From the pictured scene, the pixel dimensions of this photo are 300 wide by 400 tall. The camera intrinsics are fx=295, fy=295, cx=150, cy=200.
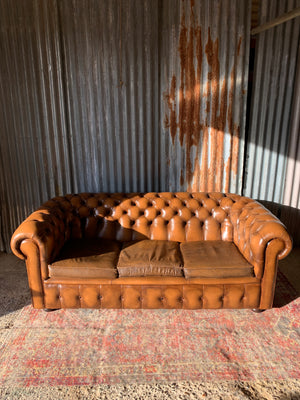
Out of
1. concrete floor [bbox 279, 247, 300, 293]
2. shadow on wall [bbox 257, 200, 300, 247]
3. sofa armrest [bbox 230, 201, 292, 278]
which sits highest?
sofa armrest [bbox 230, 201, 292, 278]

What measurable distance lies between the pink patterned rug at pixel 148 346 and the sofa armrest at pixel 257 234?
50 centimetres

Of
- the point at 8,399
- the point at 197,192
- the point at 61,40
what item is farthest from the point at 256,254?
the point at 61,40

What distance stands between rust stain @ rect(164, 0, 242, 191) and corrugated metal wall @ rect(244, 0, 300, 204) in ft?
0.96

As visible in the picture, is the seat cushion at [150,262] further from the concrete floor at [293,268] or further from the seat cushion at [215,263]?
the concrete floor at [293,268]

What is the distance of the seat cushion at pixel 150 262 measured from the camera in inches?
101

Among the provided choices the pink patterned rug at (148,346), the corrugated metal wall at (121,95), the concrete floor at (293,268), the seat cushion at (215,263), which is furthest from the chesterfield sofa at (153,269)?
the corrugated metal wall at (121,95)

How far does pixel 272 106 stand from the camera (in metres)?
3.52

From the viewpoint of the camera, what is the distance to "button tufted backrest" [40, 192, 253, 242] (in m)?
3.14

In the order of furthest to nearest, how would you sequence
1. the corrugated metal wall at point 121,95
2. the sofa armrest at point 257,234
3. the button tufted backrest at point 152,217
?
1. the corrugated metal wall at point 121,95
2. the button tufted backrest at point 152,217
3. the sofa armrest at point 257,234

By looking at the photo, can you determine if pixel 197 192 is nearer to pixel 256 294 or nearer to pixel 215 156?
pixel 215 156

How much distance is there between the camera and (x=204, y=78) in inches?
132

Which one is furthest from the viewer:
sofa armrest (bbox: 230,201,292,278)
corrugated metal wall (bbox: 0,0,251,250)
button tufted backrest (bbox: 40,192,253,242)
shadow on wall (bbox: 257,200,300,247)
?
shadow on wall (bbox: 257,200,300,247)

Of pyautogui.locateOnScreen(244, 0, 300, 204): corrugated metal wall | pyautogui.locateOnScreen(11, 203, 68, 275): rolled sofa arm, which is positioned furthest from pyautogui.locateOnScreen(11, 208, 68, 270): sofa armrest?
pyautogui.locateOnScreen(244, 0, 300, 204): corrugated metal wall

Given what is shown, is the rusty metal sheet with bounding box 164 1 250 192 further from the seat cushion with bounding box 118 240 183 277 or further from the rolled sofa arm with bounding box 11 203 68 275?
the rolled sofa arm with bounding box 11 203 68 275
